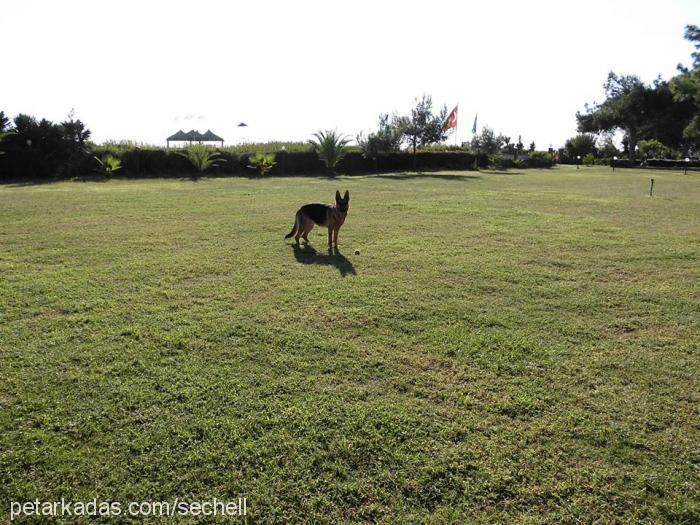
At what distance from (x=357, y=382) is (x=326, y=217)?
4.01 meters

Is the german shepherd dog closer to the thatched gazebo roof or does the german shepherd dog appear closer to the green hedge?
the green hedge

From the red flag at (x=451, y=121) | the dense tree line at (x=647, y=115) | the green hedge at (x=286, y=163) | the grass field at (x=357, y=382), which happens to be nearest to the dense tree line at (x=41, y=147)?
the green hedge at (x=286, y=163)

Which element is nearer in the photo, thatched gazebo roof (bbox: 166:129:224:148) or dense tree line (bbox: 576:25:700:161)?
→ thatched gazebo roof (bbox: 166:129:224:148)

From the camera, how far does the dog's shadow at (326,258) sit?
20.0 feet

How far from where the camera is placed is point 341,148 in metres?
28.1

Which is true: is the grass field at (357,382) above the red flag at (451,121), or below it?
below

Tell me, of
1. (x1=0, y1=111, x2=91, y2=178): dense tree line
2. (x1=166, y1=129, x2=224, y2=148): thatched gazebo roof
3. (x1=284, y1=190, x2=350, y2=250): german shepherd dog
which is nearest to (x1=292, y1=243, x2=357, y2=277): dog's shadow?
(x1=284, y1=190, x2=350, y2=250): german shepherd dog

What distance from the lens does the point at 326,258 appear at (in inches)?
261

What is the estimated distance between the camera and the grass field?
2.27 meters

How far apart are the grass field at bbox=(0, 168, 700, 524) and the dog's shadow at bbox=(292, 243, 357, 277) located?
66 millimetres

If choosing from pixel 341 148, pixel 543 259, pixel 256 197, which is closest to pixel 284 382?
pixel 543 259

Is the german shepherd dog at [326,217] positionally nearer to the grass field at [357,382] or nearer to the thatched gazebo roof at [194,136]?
the grass field at [357,382]

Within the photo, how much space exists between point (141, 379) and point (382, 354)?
1.78 meters

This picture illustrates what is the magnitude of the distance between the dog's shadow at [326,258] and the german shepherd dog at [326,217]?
0.62 feet
